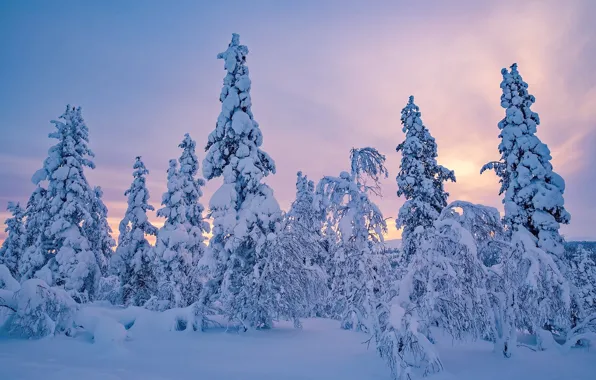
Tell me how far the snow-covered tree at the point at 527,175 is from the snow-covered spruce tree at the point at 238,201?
1262 cm

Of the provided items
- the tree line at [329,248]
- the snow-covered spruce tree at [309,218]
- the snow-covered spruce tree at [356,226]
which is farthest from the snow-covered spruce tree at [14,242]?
the snow-covered spruce tree at [356,226]

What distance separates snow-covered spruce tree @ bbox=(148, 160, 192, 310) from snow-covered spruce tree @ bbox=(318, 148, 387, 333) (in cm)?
1601

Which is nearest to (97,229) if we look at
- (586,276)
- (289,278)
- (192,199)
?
(192,199)

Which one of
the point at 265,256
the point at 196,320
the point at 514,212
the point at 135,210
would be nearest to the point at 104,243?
the point at 135,210

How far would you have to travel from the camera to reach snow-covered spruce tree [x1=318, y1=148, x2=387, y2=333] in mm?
12391

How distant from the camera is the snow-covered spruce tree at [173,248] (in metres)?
25.0

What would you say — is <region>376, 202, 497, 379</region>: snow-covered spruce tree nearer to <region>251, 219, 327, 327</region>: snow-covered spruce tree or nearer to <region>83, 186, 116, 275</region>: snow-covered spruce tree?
<region>251, 219, 327, 327</region>: snow-covered spruce tree

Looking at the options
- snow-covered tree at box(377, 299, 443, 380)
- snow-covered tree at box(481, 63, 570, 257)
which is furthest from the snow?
snow-covered tree at box(481, 63, 570, 257)

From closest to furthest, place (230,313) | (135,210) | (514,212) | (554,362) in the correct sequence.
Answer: (554,362) < (230,313) < (514,212) < (135,210)

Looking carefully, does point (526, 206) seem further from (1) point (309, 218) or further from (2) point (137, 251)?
(2) point (137, 251)

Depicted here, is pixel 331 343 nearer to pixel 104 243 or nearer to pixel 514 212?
pixel 514 212

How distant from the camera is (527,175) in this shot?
18250 millimetres

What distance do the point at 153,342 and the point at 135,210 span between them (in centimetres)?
1760

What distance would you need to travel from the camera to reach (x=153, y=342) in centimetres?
1366
